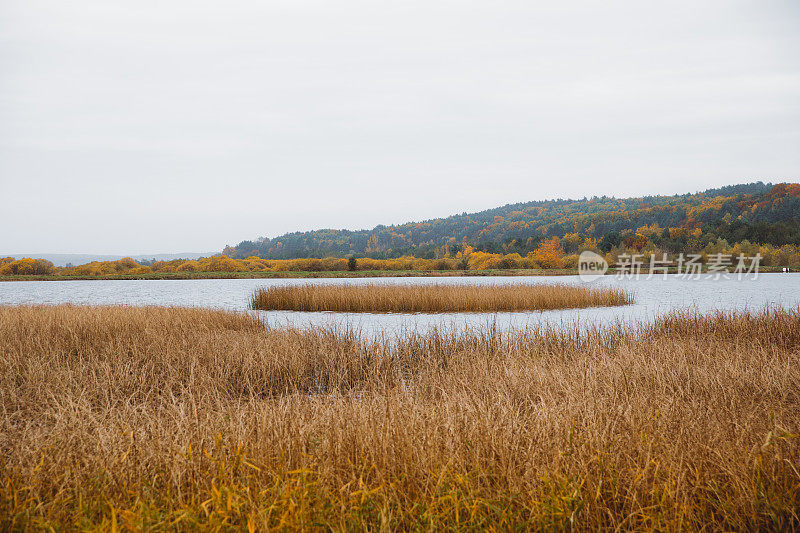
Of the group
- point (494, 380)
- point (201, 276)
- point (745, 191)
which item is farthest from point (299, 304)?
point (745, 191)

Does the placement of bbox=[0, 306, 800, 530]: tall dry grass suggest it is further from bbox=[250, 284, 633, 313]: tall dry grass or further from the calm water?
bbox=[250, 284, 633, 313]: tall dry grass

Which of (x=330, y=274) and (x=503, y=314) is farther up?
(x=330, y=274)

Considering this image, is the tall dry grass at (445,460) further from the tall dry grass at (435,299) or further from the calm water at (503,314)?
the tall dry grass at (435,299)

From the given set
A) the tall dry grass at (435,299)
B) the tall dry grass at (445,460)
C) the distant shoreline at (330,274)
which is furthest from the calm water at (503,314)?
the distant shoreline at (330,274)

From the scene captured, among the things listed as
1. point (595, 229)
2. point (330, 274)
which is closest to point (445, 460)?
point (330, 274)

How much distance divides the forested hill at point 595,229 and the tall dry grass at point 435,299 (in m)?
55.3

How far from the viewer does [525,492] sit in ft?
9.14

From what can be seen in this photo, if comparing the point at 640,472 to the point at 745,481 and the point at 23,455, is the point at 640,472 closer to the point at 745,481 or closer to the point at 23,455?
the point at 745,481

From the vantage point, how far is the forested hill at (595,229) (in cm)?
6981

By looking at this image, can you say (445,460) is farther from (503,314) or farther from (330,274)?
(330,274)

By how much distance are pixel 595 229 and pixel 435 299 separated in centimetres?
7727

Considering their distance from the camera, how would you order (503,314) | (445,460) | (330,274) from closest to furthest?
(445,460) → (503,314) → (330,274)

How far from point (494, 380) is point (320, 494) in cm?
338

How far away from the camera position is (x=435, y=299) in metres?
19.9
